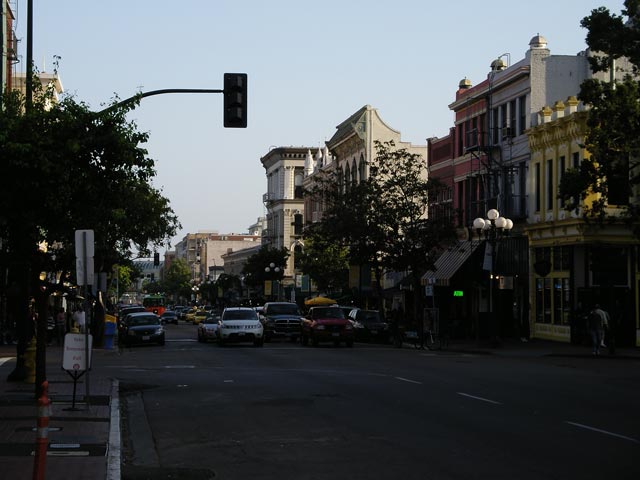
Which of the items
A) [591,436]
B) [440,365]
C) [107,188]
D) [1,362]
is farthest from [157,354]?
[591,436]

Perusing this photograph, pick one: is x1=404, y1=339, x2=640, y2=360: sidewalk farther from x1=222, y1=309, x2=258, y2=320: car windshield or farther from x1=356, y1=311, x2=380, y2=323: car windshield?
x1=222, y1=309, x2=258, y2=320: car windshield

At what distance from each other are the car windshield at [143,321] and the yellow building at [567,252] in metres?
17.3

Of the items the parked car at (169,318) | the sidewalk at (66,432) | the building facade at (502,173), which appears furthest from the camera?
the parked car at (169,318)

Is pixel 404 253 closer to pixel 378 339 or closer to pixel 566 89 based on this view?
pixel 378 339

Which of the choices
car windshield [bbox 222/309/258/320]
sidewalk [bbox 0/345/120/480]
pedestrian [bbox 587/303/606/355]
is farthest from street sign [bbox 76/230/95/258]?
car windshield [bbox 222/309/258/320]

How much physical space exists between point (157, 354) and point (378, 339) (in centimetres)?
1476

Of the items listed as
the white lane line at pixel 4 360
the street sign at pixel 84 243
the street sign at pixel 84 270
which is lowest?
the white lane line at pixel 4 360

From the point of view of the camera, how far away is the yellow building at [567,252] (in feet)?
139

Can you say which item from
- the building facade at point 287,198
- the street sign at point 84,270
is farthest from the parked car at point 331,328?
the building facade at point 287,198

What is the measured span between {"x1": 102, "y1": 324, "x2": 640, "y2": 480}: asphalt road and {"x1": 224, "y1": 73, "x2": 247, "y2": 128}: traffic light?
18.6 ft

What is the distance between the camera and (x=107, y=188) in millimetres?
19375

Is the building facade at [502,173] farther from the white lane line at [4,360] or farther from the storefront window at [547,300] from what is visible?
the white lane line at [4,360]

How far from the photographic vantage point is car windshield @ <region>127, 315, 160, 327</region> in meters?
48.1

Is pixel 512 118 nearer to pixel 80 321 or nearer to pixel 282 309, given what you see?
pixel 282 309
